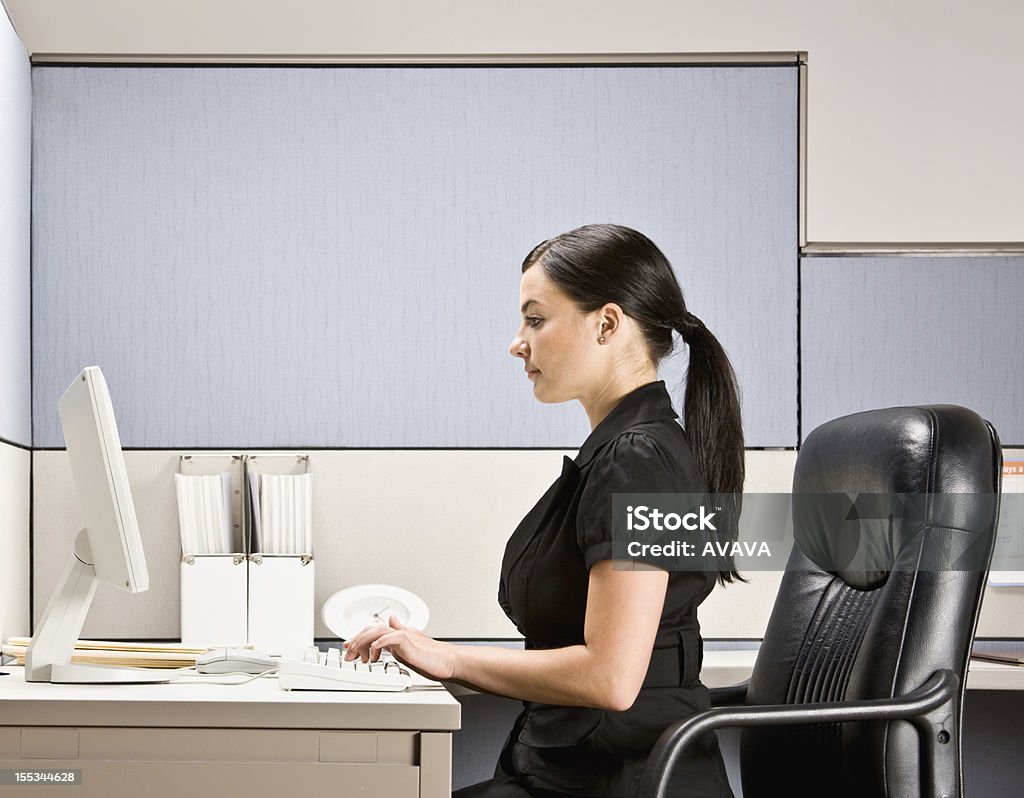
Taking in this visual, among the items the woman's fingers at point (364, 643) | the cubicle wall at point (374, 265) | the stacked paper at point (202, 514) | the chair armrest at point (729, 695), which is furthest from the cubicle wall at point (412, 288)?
the woman's fingers at point (364, 643)

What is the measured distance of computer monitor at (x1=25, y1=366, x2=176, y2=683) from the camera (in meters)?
1.36

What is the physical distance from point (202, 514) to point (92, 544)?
2.54 ft

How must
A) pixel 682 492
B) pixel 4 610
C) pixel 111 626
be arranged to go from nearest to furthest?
pixel 682 492 → pixel 4 610 → pixel 111 626

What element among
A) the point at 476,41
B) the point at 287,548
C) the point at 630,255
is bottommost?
the point at 287,548

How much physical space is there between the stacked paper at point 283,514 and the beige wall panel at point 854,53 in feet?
3.07

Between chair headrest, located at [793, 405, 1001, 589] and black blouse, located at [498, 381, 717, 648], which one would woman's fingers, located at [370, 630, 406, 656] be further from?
chair headrest, located at [793, 405, 1001, 589]

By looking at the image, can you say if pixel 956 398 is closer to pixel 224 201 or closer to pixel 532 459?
pixel 532 459

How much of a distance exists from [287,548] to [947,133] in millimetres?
1685

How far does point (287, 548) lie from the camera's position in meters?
2.21

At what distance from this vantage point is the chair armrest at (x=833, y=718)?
1.25 metres

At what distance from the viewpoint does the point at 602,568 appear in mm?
1292

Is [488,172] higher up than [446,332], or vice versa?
[488,172]

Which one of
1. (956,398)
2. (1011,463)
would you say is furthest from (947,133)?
(1011,463)

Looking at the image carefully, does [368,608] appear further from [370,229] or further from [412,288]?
[370,229]
